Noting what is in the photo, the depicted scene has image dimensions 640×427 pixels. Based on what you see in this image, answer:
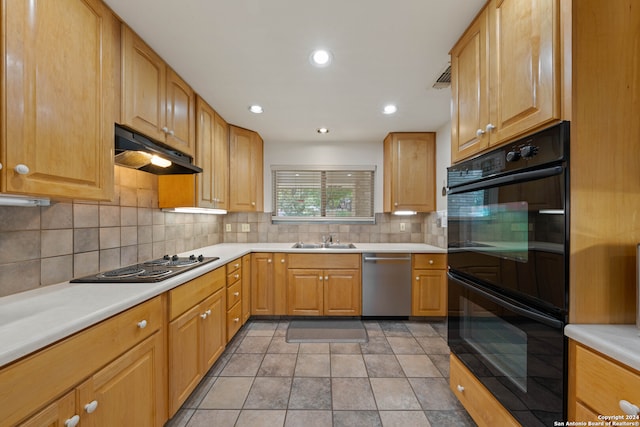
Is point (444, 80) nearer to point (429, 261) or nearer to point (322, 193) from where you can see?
point (429, 261)

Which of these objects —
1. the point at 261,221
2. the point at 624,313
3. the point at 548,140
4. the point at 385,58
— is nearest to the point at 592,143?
the point at 548,140

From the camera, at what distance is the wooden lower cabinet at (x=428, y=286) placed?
9.23ft

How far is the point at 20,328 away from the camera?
0.80 meters

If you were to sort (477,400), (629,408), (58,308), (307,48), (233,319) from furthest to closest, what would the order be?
(233,319), (307,48), (477,400), (58,308), (629,408)

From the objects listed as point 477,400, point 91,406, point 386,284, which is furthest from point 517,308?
point 386,284

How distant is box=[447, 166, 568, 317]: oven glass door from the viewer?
2.84ft

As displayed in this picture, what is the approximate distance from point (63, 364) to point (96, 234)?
1.01 m

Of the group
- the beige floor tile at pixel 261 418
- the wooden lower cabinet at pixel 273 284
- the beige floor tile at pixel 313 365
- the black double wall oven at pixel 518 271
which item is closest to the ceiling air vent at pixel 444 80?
the black double wall oven at pixel 518 271

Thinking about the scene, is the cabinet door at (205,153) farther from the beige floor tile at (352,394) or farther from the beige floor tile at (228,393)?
the beige floor tile at (352,394)

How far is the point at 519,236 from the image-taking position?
3.36 ft

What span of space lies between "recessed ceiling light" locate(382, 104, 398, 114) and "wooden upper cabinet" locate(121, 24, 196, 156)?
1.75m

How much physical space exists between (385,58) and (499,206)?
1.19m

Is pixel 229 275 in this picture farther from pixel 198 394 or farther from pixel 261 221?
pixel 261 221

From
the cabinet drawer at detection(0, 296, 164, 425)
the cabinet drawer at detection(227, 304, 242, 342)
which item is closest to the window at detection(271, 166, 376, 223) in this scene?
the cabinet drawer at detection(227, 304, 242, 342)
